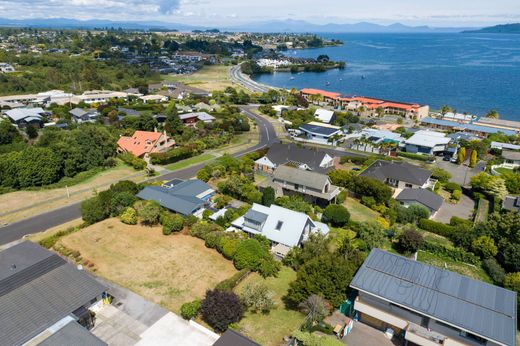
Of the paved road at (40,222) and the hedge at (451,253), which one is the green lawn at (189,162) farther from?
the hedge at (451,253)

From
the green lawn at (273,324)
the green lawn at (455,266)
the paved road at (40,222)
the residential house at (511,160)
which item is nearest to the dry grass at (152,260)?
the green lawn at (273,324)

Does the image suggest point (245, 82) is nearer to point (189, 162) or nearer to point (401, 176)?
point (189, 162)

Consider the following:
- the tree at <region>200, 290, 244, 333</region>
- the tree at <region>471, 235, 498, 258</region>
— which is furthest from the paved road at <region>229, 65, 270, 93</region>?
the tree at <region>200, 290, 244, 333</region>

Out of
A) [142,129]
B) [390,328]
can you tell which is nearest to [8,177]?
[142,129]

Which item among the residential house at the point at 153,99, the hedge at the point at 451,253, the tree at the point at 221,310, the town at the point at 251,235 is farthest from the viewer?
the residential house at the point at 153,99

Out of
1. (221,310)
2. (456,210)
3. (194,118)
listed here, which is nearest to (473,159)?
(456,210)

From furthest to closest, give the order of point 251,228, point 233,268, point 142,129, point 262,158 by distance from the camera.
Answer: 1. point 142,129
2. point 262,158
3. point 251,228
4. point 233,268

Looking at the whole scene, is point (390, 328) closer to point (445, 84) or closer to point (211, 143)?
point (211, 143)
